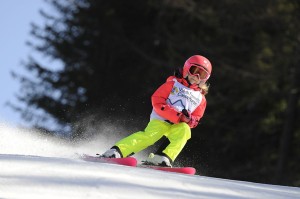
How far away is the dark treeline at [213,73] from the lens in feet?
74.4

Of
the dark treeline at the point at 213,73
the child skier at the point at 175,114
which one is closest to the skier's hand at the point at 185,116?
the child skier at the point at 175,114

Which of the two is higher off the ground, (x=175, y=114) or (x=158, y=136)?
(x=175, y=114)

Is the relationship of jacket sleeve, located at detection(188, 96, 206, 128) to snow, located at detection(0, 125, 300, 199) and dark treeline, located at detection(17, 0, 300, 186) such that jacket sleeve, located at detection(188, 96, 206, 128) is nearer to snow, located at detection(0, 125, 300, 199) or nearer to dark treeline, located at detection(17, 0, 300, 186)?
snow, located at detection(0, 125, 300, 199)

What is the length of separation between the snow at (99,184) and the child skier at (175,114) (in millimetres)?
1696

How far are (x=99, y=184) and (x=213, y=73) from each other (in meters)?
18.3

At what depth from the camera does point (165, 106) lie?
874 centimetres

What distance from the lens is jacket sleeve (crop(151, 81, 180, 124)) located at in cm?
872

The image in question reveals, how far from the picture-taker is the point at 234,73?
76.4ft

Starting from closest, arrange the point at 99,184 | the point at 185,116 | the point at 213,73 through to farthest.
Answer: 1. the point at 99,184
2. the point at 185,116
3. the point at 213,73

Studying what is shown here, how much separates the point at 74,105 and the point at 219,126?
21.8ft

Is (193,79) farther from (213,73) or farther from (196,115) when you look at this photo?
(213,73)

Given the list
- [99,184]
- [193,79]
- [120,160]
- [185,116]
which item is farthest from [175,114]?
[99,184]

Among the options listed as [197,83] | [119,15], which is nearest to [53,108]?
[119,15]

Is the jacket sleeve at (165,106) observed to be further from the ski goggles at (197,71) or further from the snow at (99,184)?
the snow at (99,184)
